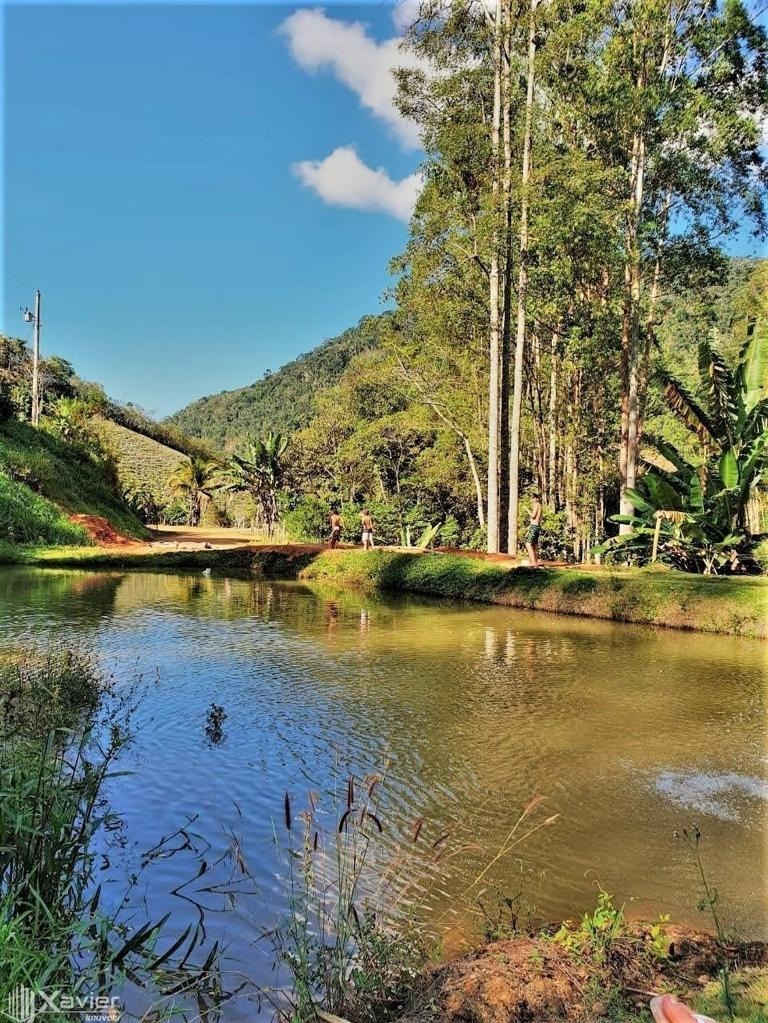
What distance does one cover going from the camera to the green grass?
26.1 meters

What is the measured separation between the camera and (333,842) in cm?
441

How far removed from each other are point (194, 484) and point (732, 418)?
38675 millimetres

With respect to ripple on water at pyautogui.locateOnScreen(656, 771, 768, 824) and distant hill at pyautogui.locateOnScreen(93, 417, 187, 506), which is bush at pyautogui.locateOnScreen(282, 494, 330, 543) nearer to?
distant hill at pyautogui.locateOnScreen(93, 417, 187, 506)

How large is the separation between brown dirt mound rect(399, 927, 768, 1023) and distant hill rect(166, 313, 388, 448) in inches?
2262

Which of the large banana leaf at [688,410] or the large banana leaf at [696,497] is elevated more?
the large banana leaf at [688,410]

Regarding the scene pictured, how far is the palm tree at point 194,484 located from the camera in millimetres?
48375

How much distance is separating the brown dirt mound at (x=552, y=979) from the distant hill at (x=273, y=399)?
57.5 meters

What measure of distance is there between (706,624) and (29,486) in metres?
25.6

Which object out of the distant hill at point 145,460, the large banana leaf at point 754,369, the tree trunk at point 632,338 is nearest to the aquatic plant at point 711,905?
the tree trunk at point 632,338

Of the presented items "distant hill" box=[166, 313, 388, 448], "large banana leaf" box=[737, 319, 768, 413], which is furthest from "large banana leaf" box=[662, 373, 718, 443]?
"distant hill" box=[166, 313, 388, 448]

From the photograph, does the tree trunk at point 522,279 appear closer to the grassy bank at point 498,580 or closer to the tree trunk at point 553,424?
the grassy bank at point 498,580

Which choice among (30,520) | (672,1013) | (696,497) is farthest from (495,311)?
(30,520)

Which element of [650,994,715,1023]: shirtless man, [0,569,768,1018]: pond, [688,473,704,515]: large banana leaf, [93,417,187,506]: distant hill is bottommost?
[0,569,768,1018]: pond

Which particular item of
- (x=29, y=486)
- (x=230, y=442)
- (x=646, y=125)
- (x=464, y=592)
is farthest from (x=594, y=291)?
(x=230, y=442)
